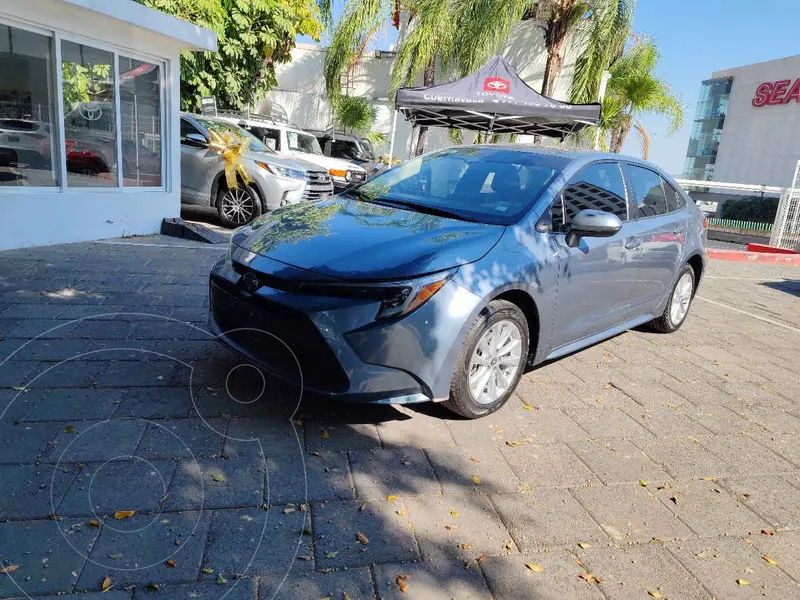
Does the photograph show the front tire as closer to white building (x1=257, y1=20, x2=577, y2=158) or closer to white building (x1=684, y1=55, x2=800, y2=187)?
white building (x1=257, y1=20, x2=577, y2=158)

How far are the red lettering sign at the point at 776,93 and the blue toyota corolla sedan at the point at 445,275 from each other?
41.3m

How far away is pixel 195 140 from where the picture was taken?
32.4 ft

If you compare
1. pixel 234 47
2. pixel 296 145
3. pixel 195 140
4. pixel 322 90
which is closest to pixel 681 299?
pixel 195 140

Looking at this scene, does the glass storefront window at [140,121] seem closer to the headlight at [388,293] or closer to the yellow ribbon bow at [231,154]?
the yellow ribbon bow at [231,154]

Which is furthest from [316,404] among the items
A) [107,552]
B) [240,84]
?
[240,84]

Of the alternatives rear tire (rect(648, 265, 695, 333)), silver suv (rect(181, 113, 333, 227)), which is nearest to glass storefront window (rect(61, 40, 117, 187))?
silver suv (rect(181, 113, 333, 227))

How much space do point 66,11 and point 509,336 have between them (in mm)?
6553

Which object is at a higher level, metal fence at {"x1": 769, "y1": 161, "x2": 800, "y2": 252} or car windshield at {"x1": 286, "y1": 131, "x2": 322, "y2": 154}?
car windshield at {"x1": 286, "y1": 131, "x2": 322, "y2": 154}

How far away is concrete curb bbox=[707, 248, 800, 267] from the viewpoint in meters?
12.5

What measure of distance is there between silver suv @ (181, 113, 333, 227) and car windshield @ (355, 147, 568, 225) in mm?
5199

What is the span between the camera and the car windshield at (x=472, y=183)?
12.7 ft

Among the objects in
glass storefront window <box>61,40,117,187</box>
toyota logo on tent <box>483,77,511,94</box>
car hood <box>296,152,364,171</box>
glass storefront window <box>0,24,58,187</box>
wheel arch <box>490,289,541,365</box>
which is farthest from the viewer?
car hood <box>296,152,364,171</box>

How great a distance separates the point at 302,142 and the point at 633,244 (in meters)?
10.5

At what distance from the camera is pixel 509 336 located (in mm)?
3543
